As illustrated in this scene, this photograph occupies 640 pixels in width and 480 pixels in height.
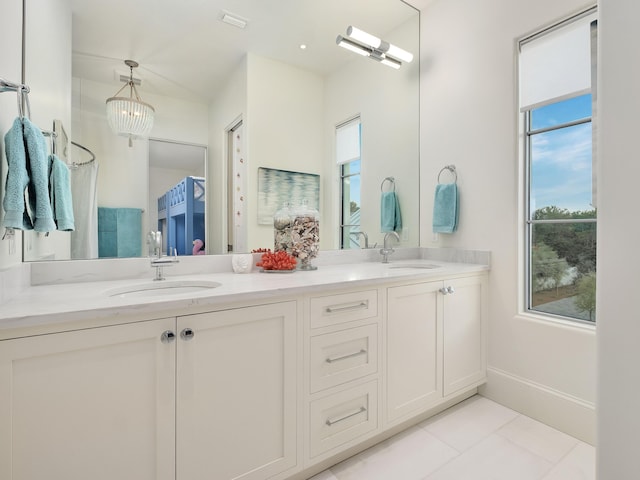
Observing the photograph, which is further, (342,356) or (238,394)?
(342,356)

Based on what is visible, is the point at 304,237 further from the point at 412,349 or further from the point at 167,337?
the point at 167,337

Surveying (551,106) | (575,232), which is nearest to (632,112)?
(575,232)

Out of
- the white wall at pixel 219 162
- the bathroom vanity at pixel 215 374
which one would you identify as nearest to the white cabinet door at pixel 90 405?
the bathroom vanity at pixel 215 374

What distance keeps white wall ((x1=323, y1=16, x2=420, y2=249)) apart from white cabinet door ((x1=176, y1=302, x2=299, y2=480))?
109cm

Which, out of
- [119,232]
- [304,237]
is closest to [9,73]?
[119,232]

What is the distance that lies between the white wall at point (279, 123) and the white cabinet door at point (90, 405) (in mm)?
963

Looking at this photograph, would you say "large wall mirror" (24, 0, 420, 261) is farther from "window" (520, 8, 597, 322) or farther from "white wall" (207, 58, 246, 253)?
"window" (520, 8, 597, 322)

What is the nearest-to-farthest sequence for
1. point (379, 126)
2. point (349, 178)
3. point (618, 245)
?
point (618, 245), point (349, 178), point (379, 126)

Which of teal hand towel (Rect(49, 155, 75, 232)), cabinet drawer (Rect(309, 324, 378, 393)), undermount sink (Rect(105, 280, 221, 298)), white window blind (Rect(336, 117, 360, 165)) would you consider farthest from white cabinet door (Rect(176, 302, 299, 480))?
white window blind (Rect(336, 117, 360, 165))

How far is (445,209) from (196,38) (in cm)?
189

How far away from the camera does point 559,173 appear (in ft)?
6.13

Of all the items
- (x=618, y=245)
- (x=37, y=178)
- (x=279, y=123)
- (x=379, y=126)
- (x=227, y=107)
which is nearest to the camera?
(x=618, y=245)

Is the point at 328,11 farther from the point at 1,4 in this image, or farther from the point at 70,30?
the point at 1,4

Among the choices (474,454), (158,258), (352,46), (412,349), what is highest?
(352,46)
